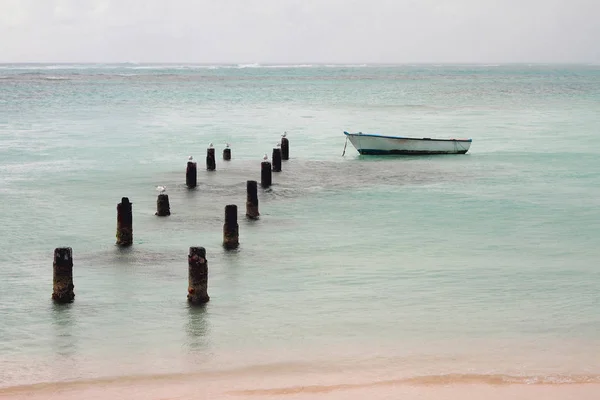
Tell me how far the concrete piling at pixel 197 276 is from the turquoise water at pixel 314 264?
0.25 metres

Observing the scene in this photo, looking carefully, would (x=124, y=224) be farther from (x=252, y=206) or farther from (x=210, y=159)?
(x=210, y=159)

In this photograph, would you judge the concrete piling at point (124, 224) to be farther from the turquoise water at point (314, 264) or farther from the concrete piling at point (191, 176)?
the concrete piling at point (191, 176)

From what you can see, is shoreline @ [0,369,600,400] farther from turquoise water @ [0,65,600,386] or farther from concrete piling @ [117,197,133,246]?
concrete piling @ [117,197,133,246]

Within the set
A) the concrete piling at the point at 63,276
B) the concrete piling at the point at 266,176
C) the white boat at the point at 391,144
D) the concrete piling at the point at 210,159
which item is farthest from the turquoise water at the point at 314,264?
the concrete piling at the point at 210,159

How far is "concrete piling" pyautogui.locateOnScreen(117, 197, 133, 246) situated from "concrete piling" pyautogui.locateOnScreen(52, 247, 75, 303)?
3805 mm

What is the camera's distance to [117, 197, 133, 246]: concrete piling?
19.8m

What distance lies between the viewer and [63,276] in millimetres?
15695

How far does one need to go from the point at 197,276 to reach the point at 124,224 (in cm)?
503

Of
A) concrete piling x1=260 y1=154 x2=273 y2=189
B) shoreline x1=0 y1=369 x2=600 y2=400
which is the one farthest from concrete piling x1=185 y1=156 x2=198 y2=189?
shoreline x1=0 y1=369 x2=600 y2=400

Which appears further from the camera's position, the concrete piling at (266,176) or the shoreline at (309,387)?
the concrete piling at (266,176)

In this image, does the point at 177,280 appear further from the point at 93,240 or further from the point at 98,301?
the point at 93,240

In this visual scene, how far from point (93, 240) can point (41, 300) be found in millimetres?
4859

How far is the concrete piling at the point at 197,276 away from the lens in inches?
592

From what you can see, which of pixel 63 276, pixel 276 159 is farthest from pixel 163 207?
pixel 276 159
